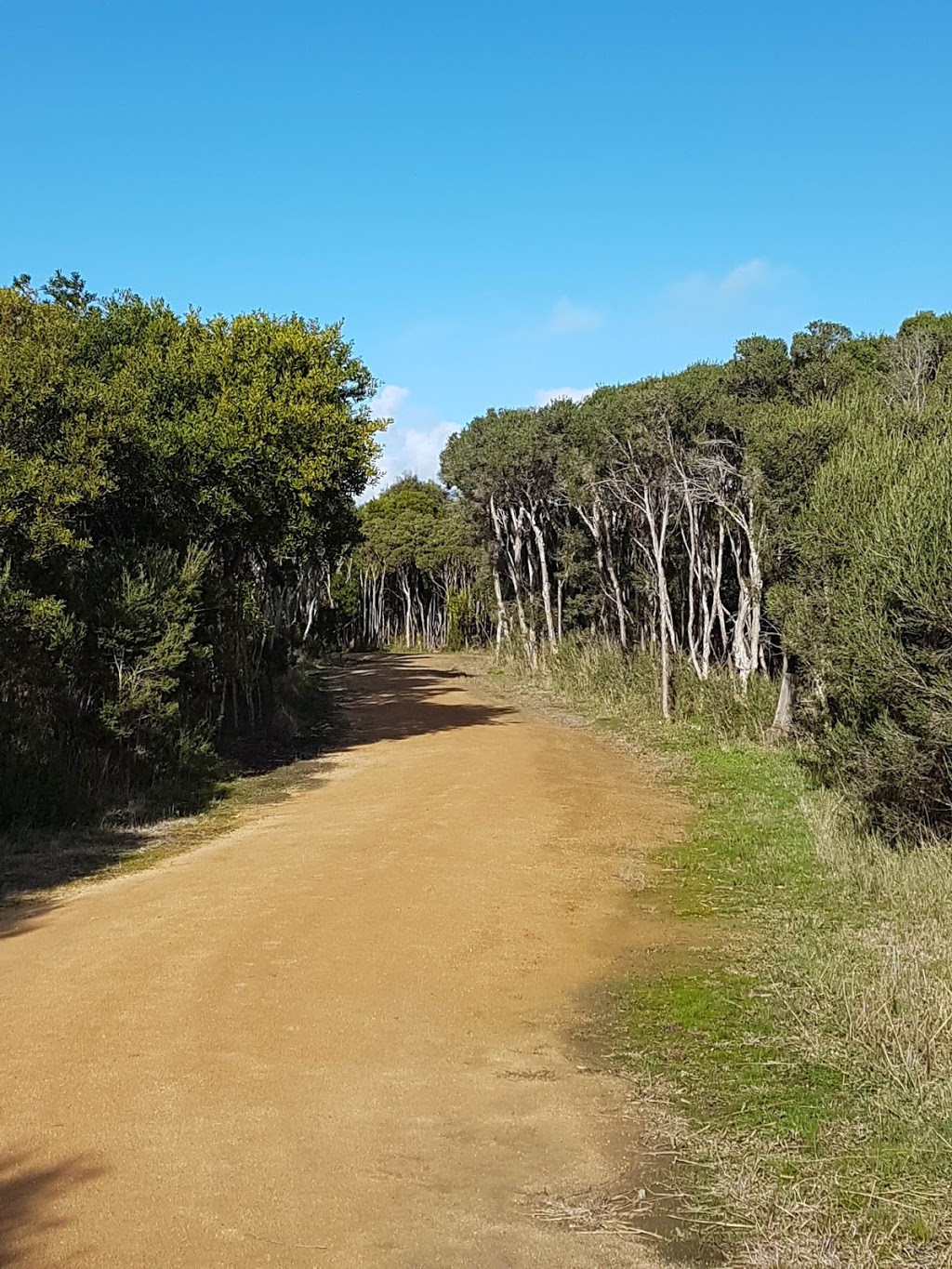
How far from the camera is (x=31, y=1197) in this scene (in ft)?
15.6

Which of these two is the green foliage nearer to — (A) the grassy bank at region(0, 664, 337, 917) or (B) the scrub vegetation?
(B) the scrub vegetation

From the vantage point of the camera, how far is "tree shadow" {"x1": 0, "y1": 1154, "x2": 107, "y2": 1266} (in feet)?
14.4

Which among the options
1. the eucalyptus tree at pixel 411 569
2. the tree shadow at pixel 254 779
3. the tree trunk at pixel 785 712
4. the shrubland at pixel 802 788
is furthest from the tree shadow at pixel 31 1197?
the eucalyptus tree at pixel 411 569

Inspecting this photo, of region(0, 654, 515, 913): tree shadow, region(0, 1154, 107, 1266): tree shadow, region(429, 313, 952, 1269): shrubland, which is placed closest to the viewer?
region(0, 1154, 107, 1266): tree shadow

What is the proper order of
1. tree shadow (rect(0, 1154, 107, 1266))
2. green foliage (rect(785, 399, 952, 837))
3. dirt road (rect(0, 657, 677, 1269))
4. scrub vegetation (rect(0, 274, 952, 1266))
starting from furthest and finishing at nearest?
green foliage (rect(785, 399, 952, 837))
scrub vegetation (rect(0, 274, 952, 1266))
dirt road (rect(0, 657, 677, 1269))
tree shadow (rect(0, 1154, 107, 1266))

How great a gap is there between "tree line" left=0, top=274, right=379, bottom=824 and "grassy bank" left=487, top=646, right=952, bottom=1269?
8348 millimetres

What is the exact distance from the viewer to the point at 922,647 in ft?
37.9

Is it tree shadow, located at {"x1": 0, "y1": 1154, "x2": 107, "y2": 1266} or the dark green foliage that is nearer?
tree shadow, located at {"x1": 0, "y1": 1154, "x2": 107, "y2": 1266}

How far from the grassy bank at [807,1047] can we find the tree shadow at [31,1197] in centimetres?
266

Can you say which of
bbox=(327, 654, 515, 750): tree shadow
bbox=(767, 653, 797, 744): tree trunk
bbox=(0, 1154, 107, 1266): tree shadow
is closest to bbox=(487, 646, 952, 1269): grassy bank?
bbox=(0, 1154, 107, 1266): tree shadow

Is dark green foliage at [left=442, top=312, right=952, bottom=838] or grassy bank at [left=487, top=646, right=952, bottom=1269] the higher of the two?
dark green foliage at [left=442, top=312, right=952, bottom=838]

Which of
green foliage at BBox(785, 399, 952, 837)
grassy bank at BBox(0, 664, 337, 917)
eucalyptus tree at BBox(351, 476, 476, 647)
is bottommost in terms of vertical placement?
grassy bank at BBox(0, 664, 337, 917)

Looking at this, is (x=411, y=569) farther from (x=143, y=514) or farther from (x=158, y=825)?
(x=158, y=825)

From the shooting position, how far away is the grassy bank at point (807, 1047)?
459 centimetres
